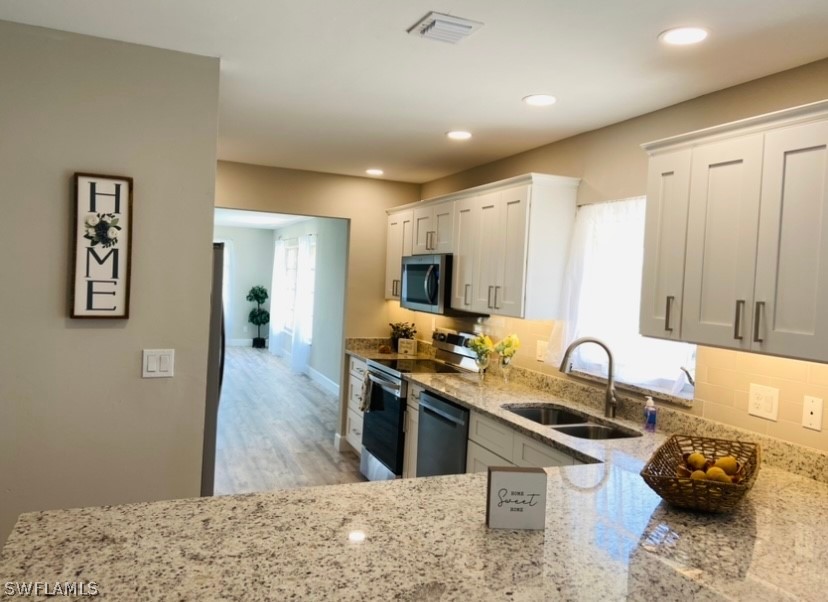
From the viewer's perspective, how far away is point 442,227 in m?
4.31

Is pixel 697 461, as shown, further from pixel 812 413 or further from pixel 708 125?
pixel 708 125

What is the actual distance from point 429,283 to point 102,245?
7.66 ft

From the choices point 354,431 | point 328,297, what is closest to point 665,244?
point 354,431

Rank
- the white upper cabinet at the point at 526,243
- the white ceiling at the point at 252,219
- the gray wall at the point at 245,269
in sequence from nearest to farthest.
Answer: the white upper cabinet at the point at 526,243 → the white ceiling at the point at 252,219 → the gray wall at the point at 245,269

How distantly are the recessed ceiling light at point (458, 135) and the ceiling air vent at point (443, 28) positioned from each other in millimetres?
1369

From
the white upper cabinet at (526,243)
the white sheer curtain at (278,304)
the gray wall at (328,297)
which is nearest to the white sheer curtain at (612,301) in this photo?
the white upper cabinet at (526,243)

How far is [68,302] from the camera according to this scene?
232 centimetres

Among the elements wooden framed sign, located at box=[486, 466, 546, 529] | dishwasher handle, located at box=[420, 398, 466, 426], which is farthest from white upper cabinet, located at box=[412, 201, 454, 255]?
wooden framed sign, located at box=[486, 466, 546, 529]

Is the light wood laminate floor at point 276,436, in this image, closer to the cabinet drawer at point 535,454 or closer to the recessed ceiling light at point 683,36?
the cabinet drawer at point 535,454

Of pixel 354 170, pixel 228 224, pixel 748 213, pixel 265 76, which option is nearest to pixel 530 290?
pixel 748 213

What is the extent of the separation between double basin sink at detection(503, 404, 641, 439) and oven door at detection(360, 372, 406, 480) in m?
1.06

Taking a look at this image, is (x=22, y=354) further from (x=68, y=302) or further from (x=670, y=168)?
(x=670, y=168)

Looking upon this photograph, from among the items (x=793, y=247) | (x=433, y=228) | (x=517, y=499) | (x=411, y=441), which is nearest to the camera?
(x=517, y=499)

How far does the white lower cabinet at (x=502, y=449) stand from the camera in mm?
2615
